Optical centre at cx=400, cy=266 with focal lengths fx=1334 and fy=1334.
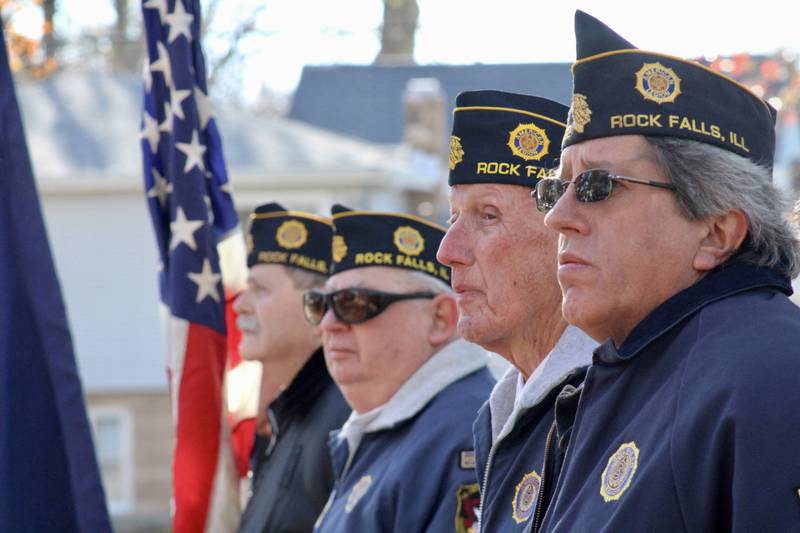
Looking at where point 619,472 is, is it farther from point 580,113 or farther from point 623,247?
point 580,113

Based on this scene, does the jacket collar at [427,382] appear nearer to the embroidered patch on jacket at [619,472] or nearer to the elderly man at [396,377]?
the elderly man at [396,377]

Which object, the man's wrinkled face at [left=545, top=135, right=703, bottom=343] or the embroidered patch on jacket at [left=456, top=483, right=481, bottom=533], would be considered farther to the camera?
the embroidered patch on jacket at [left=456, top=483, right=481, bottom=533]

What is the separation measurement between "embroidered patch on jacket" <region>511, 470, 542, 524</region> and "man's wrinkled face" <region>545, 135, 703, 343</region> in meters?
0.56

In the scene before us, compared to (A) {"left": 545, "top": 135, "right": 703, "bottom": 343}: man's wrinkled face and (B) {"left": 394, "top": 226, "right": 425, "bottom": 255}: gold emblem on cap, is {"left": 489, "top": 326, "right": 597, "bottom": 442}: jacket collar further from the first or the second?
(B) {"left": 394, "top": 226, "right": 425, "bottom": 255}: gold emblem on cap

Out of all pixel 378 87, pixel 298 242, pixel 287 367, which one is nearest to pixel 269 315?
pixel 287 367

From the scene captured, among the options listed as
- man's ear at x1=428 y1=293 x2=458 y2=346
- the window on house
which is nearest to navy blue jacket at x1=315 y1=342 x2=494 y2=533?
man's ear at x1=428 y1=293 x2=458 y2=346

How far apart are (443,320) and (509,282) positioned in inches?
48.0

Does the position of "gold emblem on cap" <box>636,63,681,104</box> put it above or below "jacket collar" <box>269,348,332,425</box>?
above

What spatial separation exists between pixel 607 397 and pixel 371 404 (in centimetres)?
226

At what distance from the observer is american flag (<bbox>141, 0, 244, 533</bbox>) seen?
5789mm

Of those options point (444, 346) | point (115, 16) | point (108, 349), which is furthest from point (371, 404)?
point (115, 16)

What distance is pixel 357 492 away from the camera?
4.39 meters

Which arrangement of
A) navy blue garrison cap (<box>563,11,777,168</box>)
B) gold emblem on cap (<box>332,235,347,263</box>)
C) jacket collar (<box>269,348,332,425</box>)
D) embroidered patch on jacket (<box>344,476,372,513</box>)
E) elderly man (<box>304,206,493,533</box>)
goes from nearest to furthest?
1. navy blue garrison cap (<box>563,11,777,168</box>)
2. elderly man (<box>304,206,493,533</box>)
3. embroidered patch on jacket (<box>344,476,372,513</box>)
4. gold emblem on cap (<box>332,235,347,263</box>)
5. jacket collar (<box>269,348,332,425</box>)

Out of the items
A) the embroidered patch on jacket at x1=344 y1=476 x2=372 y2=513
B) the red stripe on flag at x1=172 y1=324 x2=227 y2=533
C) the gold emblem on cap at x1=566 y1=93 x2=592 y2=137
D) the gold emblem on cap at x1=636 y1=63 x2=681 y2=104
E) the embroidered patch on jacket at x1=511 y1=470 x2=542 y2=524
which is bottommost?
the red stripe on flag at x1=172 y1=324 x2=227 y2=533
